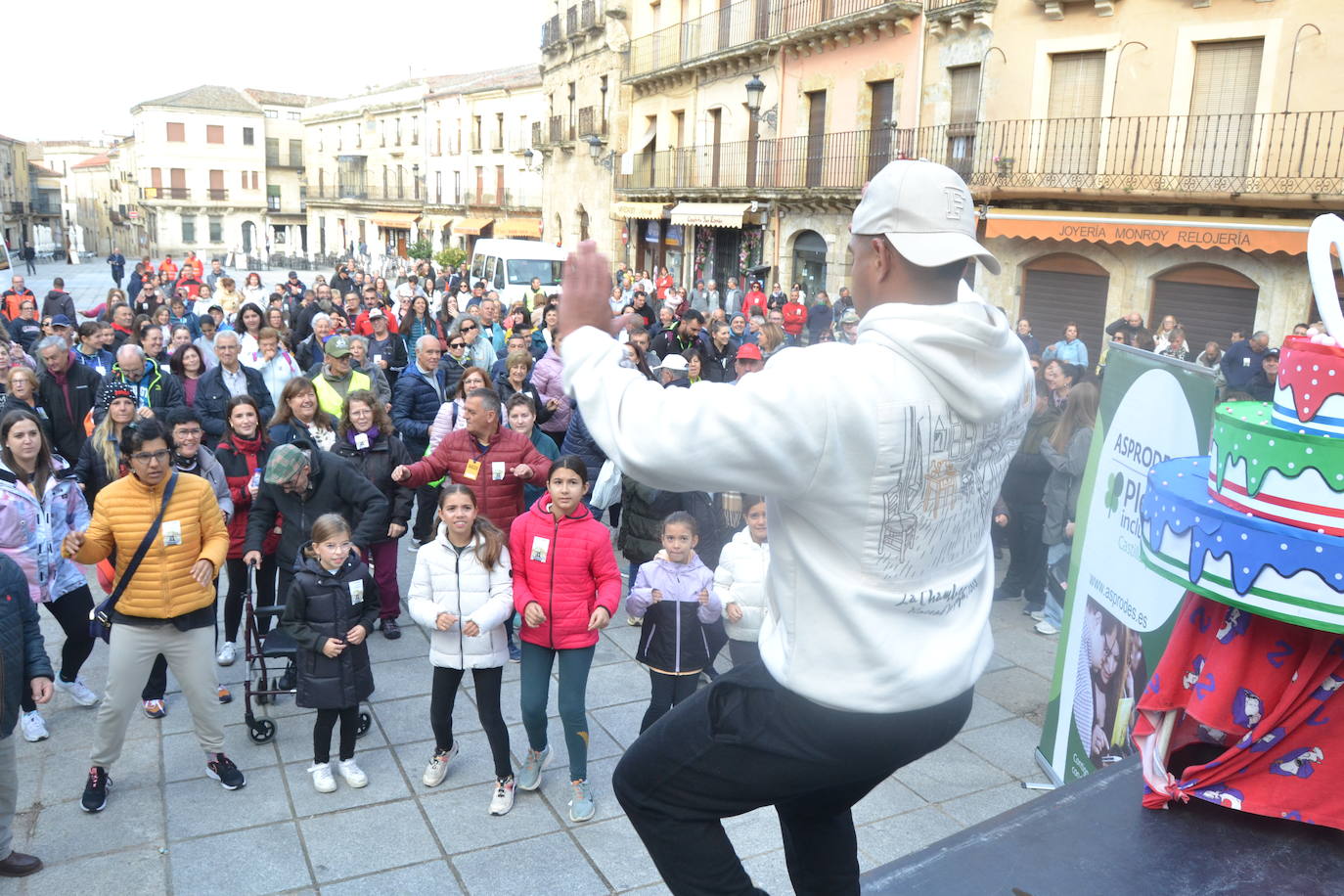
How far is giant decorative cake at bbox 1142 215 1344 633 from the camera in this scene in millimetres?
2301

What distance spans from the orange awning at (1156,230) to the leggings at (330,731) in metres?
14.8

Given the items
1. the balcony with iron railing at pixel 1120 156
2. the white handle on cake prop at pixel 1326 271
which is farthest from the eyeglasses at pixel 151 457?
the balcony with iron railing at pixel 1120 156

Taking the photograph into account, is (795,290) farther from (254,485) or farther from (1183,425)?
(1183,425)

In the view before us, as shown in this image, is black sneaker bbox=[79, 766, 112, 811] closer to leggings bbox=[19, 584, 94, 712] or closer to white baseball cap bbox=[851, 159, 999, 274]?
leggings bbox=[19, 584, 94, 712]

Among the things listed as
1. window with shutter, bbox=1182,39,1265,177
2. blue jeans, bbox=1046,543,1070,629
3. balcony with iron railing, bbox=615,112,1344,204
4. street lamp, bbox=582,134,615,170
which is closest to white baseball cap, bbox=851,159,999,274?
blue jeans, bbox=1046,543,1070,629

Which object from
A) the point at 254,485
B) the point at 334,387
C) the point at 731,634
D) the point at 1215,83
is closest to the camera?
the point at 731,634

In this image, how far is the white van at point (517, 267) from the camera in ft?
75.3

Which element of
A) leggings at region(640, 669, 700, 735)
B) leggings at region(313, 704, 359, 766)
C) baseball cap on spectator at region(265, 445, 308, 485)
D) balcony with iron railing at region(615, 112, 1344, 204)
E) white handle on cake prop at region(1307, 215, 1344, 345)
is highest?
balcony with iron railing at region(615, 112, 1344, 204)

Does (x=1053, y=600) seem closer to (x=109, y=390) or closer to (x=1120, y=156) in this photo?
(x=109, y=390)

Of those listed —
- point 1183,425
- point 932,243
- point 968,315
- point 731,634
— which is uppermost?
point 932,243

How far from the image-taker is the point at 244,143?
70.1 metres

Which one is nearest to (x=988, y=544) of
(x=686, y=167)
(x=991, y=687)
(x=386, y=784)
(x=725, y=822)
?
A: (x=725, y=822)

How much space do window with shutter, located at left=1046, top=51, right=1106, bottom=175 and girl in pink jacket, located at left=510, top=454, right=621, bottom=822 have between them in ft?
50.4

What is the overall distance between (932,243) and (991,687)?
5.46 meters
